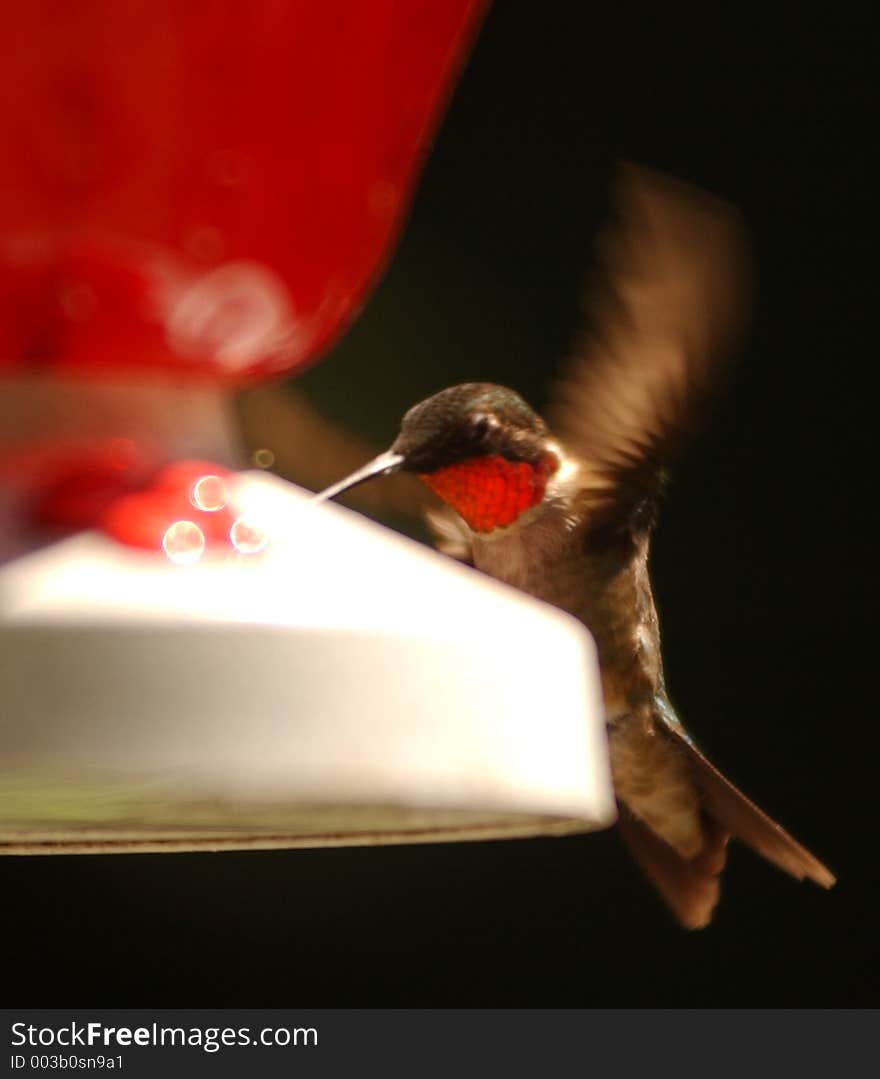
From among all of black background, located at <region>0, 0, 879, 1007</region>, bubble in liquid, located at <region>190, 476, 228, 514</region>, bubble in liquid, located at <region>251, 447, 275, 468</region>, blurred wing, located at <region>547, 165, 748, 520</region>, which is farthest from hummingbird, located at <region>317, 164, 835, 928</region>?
black background, located at <region>0, 0, 879, 1007</region>

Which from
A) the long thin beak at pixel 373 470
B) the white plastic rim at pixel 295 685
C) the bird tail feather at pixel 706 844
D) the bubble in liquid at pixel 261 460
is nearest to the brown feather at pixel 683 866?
the bird tail feather at pixel 706 844

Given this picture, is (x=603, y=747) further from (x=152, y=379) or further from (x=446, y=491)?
(x=446, y=491)

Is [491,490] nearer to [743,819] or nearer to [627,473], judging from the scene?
[627,473]

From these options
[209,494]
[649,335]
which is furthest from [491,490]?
[209,494]

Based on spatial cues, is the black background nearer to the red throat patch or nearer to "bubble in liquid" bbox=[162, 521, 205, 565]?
the red throat patch

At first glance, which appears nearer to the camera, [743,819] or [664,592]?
[743,819]

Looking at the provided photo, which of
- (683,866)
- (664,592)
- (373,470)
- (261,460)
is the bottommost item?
(664,592)

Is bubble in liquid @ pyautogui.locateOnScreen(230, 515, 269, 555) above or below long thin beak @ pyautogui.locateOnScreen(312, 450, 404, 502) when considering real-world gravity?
above

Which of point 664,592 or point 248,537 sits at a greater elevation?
point 248,537
